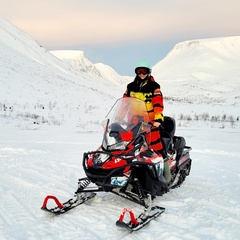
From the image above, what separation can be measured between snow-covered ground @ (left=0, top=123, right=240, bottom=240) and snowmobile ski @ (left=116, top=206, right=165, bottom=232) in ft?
0.22

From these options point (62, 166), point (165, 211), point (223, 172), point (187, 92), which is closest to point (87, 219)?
point (165, 211)

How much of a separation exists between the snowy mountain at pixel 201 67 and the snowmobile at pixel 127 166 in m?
67.0

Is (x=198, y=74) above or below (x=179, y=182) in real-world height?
above

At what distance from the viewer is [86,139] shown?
1119 centimetres

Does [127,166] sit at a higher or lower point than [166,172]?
higher

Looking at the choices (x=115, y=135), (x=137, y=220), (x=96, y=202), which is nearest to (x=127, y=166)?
(x=115, y=135)

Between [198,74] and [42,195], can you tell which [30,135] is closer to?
[42,195]

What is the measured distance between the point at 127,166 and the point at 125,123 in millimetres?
691

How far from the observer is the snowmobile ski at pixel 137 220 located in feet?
13.3

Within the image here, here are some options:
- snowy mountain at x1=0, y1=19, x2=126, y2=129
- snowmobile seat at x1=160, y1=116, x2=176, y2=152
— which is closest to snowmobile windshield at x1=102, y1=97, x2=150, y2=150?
snowmobile seat at x1=160, y1=116, x2=176, y2=152

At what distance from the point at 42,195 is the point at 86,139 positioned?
5.94m

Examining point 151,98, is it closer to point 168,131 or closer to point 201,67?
point 168,131

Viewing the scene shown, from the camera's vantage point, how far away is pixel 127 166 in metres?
4.41

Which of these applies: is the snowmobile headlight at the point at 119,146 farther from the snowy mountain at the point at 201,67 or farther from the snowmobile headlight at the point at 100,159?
the snowy mountain at the point at 201,67
